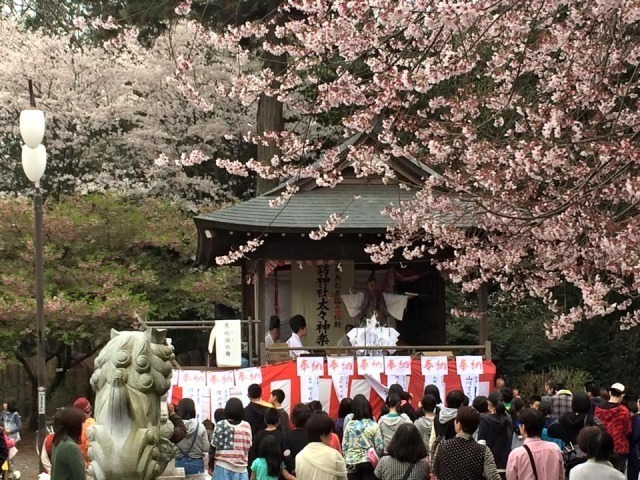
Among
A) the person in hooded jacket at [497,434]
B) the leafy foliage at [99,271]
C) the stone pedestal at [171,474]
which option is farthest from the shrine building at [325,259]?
the stone pedestal at [171,474]

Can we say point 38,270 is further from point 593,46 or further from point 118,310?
point 118,310

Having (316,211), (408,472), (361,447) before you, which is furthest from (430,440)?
(316,211)

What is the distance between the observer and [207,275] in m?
24.1

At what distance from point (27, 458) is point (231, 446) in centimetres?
1291

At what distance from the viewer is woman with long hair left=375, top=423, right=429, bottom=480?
328 inches

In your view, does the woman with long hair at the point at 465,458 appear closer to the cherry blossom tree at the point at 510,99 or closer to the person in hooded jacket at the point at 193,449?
the cherry blossom tree at the point at 510,99

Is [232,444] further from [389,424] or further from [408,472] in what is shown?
[408,472]

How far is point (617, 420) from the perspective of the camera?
12555mm

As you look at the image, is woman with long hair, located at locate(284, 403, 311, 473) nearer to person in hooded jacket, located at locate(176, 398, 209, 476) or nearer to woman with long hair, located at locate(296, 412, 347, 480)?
person in hooded jacket, located at locate(176, 398, 209, 476)

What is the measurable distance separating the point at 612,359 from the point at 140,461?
20468 millimetres

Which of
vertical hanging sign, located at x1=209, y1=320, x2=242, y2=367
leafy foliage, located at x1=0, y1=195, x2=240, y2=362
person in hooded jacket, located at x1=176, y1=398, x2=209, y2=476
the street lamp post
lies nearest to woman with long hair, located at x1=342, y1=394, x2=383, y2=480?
person in hooded jacket, located at x1=176, y1=398, x2=209, y2=476

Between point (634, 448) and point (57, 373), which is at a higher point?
point (57, 373)

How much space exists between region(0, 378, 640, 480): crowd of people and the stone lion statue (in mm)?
692

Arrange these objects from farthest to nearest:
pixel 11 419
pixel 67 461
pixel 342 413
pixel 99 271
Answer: pixel 99 271
pixel 11 419
pixel 342 413
pixel 67 461
